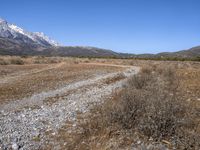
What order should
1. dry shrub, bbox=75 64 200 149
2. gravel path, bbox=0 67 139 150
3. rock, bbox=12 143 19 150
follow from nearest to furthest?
rock, bbox=12 143 19 150, dry shrub, bbox=75 64 200 149, gravel path, bbox=0 67 139 150

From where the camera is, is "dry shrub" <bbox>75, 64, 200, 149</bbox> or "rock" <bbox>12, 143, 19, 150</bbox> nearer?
"rock" <bbox>12, 143, 19, 150</bbox>

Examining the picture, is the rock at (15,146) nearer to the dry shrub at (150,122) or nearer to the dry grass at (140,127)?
the dry grass at (140,127)

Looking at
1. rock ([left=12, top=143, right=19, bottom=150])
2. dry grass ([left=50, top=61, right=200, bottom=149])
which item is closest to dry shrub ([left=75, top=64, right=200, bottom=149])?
dry grass ([left=50, top=61, right=200, bottom=149])

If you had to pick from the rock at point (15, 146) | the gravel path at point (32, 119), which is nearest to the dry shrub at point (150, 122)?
the gravel path at point (32, 119)

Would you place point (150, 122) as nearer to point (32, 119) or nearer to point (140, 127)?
point (140, 127)

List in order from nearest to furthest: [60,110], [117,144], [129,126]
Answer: [117,144] → [129,126] → [60,110]

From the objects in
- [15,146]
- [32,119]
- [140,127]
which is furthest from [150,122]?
[32,119]

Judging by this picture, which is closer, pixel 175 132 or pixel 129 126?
pixel 175 132

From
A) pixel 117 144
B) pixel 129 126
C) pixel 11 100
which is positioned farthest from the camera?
pixel 11 100

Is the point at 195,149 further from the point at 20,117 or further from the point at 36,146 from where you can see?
the point at 20,117

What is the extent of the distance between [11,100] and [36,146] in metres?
8.15

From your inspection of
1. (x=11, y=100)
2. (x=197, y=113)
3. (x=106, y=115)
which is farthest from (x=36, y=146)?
(x=11, y=100)

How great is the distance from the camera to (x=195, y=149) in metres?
6.80

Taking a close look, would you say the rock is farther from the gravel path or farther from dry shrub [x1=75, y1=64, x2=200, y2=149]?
dry shrub [x1=75, y1=64, x2=200, y2=149]
